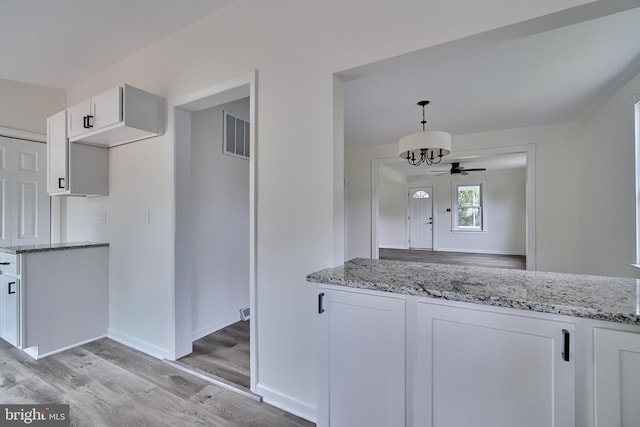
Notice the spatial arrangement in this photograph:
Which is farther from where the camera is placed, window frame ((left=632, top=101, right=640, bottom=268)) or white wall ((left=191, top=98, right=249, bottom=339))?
white wall ((left=191, top=98, right=249, bottom=339))

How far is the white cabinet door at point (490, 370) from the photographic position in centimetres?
97

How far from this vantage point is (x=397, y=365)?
123cm

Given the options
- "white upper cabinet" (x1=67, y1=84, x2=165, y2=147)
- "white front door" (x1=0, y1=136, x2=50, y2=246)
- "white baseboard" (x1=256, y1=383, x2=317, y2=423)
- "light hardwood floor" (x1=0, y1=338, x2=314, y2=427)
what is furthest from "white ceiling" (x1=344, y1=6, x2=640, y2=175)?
"white front door" (x1=0, y1=136, x2=50, y2=246)

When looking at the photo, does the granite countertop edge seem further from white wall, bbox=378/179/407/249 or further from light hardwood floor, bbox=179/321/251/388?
white wall, bbox=378/179/407/249

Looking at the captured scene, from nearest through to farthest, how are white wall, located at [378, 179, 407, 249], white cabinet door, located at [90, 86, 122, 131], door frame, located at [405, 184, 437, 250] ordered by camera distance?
white cabinet door, located at [90, 86, 122, 131] → door frame, located at [405, 184, 437, 250] → white wall, located at [378, 179, 407, 249]

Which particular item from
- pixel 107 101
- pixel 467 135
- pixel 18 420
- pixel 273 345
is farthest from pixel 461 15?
pixel 467 135

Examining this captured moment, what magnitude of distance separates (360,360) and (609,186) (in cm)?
351

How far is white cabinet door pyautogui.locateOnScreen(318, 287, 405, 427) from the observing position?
1.24 meters

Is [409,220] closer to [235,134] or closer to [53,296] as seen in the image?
[235,134]

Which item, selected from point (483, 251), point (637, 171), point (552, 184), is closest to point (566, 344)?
point (637, 171)

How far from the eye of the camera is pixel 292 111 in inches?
69.0

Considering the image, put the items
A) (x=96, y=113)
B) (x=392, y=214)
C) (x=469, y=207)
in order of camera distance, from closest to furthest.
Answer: (x=96, y=113) < (x=469, y=207) < (x=392, y=214)

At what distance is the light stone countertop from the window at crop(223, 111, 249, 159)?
2139mm

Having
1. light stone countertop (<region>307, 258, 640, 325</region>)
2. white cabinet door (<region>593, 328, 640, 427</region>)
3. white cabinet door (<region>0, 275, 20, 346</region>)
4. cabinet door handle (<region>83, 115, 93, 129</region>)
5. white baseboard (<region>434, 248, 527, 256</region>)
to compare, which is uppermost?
cabinet door handle (<region>83, 115, 93, 129</region>)
